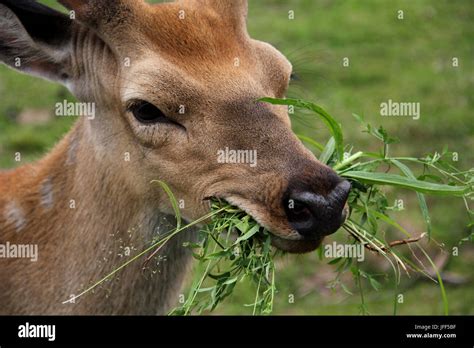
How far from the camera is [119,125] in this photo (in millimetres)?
5684

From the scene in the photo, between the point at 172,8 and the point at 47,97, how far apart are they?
6955mm

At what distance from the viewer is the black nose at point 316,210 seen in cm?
476

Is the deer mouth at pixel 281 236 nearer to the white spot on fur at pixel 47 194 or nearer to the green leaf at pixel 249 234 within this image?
the green leaf at pixel 249 234

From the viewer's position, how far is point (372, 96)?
40.8ft

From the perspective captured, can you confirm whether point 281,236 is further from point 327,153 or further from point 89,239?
point 89,239

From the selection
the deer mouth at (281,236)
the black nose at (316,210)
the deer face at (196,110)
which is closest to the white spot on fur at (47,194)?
the deer face at (196,110)

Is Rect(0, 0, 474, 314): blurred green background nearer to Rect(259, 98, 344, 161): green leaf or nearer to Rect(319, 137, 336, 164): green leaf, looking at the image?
Rect(319, 137, 336, 164): green leaf

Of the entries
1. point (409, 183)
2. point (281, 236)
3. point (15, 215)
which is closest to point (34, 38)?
point (15, 215)

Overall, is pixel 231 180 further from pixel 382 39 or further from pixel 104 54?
pixel 382 39

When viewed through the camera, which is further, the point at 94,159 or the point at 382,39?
the point at 382,39

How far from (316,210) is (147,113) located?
1.27 metres

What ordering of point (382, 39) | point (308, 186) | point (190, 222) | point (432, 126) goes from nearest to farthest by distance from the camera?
1. point (308, 186)
2. point (190, 222)
3. point (432, 126)
4. point (382, 39)
